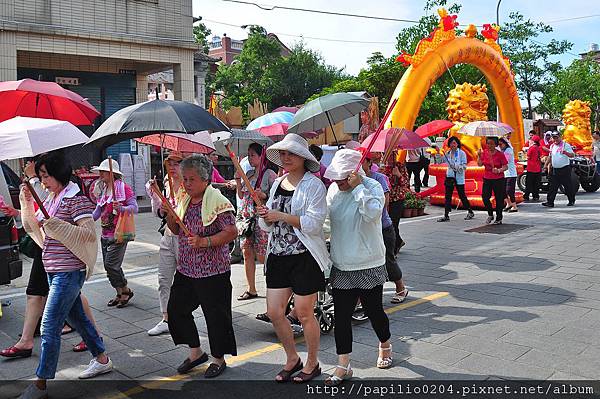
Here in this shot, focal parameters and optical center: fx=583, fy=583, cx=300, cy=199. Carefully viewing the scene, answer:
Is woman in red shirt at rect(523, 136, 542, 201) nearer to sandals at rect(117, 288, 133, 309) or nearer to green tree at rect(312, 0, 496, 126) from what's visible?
sandals at rect(117, 288, 133, 309)

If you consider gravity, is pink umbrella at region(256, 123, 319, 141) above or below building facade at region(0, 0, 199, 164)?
below

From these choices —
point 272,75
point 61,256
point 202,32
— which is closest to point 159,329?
point 61,256

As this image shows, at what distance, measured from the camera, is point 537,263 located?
7.79 metres

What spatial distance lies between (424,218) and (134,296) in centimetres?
731

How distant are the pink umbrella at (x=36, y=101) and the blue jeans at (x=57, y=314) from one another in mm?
2134

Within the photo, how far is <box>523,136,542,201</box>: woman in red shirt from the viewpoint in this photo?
46.2 feet

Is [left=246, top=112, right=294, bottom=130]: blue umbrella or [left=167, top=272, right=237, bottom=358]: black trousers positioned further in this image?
[left=246, top=112, right=294, bottom=130]: blue umbrella

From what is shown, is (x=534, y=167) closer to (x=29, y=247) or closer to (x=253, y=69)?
(x=29, y=247)

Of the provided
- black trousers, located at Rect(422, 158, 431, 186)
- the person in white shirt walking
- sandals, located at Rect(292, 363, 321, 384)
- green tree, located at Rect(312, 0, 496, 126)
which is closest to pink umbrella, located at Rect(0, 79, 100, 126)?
sandals, located at Rect(292, 363, 321, 384)

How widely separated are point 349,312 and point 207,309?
3.37 feet

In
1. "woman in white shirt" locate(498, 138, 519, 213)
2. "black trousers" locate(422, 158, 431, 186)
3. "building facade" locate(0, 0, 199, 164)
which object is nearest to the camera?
"woman in white shirt" locate(498, 138, 519, 213)

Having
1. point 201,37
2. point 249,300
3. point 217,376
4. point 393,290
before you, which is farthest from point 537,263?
point 201,37

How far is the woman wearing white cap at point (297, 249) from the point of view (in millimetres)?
3998

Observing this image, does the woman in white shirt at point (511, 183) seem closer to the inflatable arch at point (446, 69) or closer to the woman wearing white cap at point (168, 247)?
the inflatable arch at point (446, 69)
